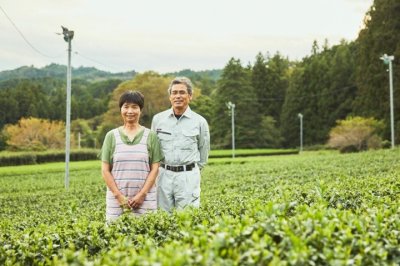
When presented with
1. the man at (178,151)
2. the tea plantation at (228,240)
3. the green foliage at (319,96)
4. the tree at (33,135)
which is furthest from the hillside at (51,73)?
the tea plantation at (228,240)

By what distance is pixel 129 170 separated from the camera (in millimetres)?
5500

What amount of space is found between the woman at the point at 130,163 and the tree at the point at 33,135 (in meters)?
60.5

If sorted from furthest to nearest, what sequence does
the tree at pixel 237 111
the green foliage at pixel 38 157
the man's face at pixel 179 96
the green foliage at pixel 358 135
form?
the tree at pixel 237 111, the green foliage at pixel 358 135, the green foliage at pixel 38 157, the man's face at pixel 179 96

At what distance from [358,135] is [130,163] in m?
45.1

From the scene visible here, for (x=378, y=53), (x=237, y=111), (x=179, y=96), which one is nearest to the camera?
(x=179, y=96)

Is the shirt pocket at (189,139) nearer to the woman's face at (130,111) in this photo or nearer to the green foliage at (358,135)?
the woman's face at (130,111)

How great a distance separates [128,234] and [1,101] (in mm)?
72526

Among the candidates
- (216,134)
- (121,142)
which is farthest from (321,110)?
(121,142)

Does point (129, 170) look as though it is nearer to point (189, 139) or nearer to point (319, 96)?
point (189, 139)

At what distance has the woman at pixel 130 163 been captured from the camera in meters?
5.48

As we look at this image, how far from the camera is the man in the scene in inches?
228

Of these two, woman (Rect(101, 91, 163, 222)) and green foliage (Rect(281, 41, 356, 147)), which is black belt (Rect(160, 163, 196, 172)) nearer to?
woman (Rect(101, 91, 163, 222))

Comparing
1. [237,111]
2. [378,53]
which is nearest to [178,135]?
[378,53]

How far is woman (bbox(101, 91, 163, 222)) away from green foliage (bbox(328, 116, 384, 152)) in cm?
4408
